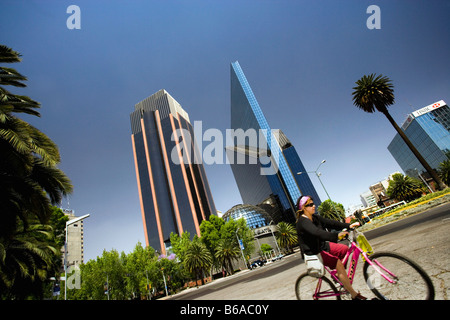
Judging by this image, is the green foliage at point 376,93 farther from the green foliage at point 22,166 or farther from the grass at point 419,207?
the green foliage at point 22,166

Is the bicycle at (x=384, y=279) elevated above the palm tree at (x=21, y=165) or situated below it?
below

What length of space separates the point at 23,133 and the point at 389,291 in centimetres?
1054

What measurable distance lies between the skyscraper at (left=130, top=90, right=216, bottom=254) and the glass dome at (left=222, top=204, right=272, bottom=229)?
1463 centimetres

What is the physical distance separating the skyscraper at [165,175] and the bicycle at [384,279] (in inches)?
3376

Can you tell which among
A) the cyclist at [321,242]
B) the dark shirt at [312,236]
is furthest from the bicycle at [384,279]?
the dark shirt at [312,236]

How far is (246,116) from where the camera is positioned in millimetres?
126188

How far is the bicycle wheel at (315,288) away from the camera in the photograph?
3295 mm

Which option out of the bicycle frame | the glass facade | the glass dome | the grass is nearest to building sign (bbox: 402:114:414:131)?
the glass facade

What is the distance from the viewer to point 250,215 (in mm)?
86938

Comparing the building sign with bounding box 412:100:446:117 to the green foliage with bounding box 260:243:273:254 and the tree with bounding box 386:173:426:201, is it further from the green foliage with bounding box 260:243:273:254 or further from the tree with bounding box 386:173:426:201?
the green foliage with bounding box 260:243:273:254

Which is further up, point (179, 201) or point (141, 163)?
point (141, 163)

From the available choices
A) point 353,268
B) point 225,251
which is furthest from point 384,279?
point 225,251
